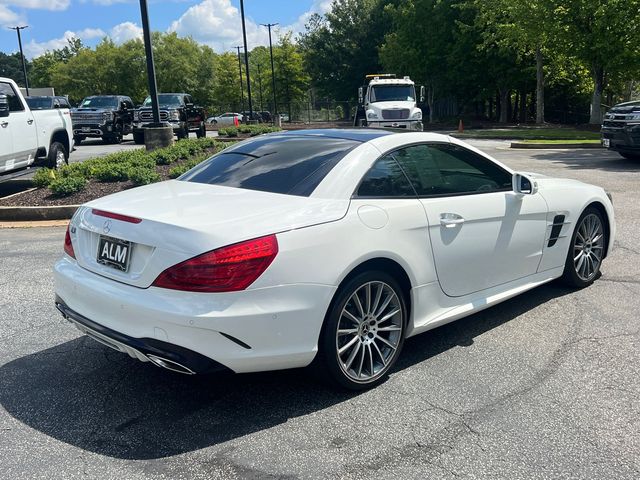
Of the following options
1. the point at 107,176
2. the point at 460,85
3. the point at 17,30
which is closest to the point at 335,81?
the point at 460,85

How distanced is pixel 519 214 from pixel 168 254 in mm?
2789

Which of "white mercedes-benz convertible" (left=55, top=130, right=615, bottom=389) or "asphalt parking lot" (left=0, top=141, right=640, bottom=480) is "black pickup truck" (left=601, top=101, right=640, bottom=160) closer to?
"asphalt parking lot" (left=0, top=141, right=640, bottom=480)

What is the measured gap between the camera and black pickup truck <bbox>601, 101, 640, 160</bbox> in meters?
13.8

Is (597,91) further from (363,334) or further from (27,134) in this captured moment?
(363,334)

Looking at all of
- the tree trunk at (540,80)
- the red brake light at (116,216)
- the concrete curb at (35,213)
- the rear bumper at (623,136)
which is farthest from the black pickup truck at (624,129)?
the tree trunk at (540,80)

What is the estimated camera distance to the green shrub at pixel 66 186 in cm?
983

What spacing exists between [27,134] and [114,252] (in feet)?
29.7

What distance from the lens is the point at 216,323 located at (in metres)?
3.01

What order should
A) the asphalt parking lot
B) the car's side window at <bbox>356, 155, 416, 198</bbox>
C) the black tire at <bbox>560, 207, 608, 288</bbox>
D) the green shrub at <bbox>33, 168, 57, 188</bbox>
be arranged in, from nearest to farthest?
1. the asphalt parking lot
2. the car's side window at <bbox>356, 155, 416, 198</bbox>
3. the black tire at <bbox>560, 207, 608, 288</bbox>
4. the green shrub at <bbox>33, 168, 57, 188</bbox>

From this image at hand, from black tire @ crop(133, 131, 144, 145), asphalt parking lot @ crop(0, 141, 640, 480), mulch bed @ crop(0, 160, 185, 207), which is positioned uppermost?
black tire @ crop(133, 131, 144, 145)

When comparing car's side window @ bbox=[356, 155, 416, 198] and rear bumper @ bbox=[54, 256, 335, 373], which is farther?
car's side window @ bbox=[356, 155, 416, 198]

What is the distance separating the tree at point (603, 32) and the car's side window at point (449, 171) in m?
22.8

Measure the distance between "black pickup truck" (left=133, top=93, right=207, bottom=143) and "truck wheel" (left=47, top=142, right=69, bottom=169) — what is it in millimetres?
10473

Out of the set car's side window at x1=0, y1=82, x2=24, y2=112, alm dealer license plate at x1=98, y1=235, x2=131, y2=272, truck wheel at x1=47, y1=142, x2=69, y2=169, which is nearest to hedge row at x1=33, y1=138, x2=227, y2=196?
truck wheel at x1=47, y1=142, x2=69, y2=169
